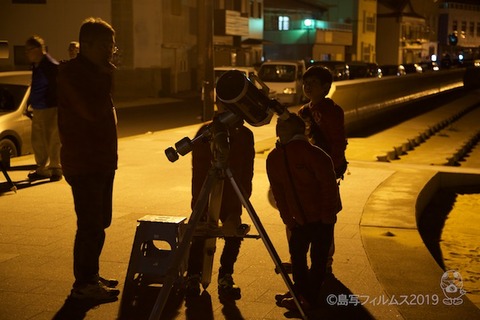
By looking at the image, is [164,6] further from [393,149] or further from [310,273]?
[310,273]

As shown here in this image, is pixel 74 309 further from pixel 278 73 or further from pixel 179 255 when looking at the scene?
pixel 278 73

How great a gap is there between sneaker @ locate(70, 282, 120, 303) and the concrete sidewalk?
3.1 inches

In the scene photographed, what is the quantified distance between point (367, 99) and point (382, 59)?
202ft

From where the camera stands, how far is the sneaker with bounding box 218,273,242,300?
212 inches

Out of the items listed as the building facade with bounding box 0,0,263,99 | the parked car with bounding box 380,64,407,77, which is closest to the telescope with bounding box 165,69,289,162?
the building facade with bounding box 0,0,263,99

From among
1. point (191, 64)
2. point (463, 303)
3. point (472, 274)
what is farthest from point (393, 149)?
point (191, 64)

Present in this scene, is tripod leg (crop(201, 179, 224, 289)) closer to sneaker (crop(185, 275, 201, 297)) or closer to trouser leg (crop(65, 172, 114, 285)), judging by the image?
sneaker (crop(185, 275, 201, 297))

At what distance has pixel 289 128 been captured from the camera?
489 centimetres

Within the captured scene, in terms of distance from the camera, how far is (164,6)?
3931cm

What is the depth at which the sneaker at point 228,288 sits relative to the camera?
17.6 ft

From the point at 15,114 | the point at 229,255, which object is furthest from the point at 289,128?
the point at 15,114

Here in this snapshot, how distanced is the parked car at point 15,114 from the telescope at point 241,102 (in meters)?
7.88

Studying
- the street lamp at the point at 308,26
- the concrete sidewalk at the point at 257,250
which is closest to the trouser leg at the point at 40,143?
the concrete sidewalk at the point at 257,250

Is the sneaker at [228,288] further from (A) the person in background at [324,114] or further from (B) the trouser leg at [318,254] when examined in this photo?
(A) the person in background at [324,114]
